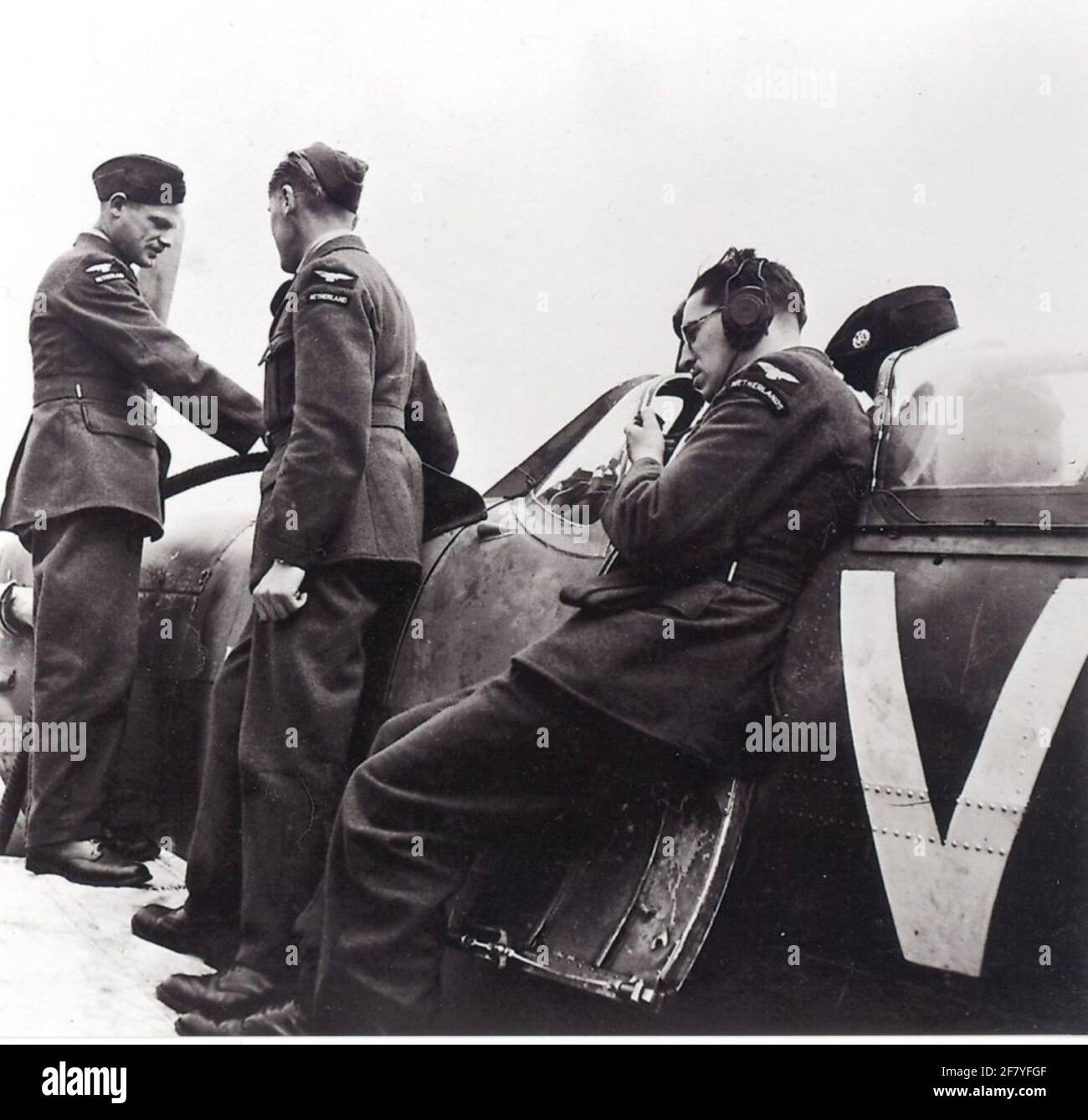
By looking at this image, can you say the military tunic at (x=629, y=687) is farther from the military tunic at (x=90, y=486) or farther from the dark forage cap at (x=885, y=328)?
the military tunic at (x=90, y=486)

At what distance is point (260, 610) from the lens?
2.98 metres

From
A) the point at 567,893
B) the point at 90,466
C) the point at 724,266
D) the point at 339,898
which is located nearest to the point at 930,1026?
the point at 567,893

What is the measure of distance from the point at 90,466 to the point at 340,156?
131cm

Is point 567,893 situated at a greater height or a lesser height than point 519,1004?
greater

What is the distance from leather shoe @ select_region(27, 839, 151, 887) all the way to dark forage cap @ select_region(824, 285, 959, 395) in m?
2.49

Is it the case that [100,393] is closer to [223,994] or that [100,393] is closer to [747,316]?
[223,994]

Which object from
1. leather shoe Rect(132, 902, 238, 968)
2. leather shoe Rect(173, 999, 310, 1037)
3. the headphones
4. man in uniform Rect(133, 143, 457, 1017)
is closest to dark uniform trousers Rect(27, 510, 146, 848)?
leather shoe Rect(132, 902, 238, 968)

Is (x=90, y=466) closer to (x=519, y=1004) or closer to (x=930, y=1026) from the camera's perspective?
→ (x=519, y=1004)

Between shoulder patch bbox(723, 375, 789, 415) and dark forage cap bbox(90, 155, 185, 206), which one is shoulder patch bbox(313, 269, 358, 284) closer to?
shoulder patch bbox(723, 375, 789, 415)

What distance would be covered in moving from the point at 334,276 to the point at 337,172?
368mm

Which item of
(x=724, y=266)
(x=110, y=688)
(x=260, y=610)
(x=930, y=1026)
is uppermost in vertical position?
(x=724, y=266)

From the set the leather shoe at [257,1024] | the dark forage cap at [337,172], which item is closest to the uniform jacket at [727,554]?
the leather shoe at [257,1024]

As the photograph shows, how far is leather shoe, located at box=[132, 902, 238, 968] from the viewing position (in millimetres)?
3268

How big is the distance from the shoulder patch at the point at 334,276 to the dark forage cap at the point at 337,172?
0.31 metres
